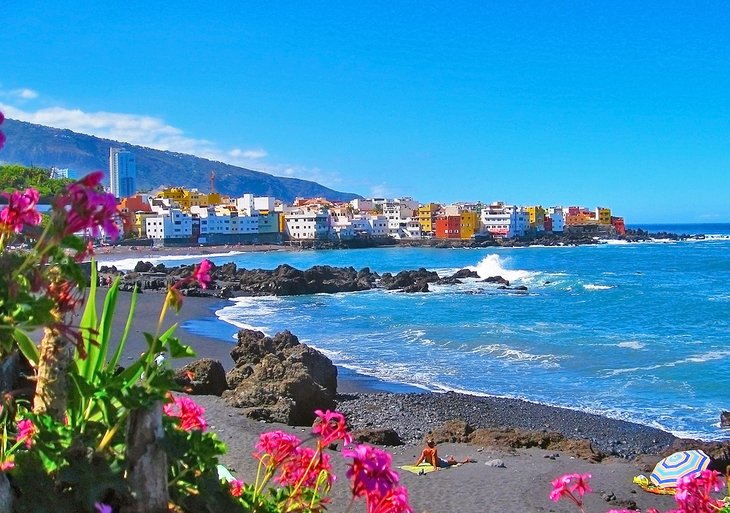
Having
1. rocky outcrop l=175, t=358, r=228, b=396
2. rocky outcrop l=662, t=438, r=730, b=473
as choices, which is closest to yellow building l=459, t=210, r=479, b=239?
rocky outcrop l=175, t=358, r=228, b=396

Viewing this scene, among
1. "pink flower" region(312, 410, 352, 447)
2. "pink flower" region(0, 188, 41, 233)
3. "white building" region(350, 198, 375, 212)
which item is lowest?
"pink flower" region(312, 410, 352, 447)

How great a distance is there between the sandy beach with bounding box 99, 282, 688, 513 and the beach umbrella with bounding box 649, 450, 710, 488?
0.24 m

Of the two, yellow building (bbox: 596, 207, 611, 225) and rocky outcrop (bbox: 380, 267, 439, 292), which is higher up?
yellow building (bbox: 596, 207, 611, 225)

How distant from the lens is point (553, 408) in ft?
45.2

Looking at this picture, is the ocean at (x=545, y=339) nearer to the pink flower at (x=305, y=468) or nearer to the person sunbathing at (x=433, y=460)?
the person sunbathing at (x=433, y=460)

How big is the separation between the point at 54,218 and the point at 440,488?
7445 mm

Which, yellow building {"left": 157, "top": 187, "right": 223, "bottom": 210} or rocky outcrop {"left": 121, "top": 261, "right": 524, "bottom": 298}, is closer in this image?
rocky outcrop {"left": 121, "top": 261, "right": 524, "bottom": 298}

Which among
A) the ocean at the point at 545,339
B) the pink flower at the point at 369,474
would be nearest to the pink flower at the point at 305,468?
Result: the pink flower at the point at 369,474

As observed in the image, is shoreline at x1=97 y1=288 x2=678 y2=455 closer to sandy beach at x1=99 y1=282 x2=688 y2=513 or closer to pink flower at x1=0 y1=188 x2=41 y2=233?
sandy beach at x1=99 y1=282 x2=688 y2=513

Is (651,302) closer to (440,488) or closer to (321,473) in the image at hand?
(440,488)

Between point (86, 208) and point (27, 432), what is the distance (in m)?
0.84

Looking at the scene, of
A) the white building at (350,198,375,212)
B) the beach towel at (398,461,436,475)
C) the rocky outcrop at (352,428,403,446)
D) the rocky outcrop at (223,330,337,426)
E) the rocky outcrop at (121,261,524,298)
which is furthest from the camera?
the white building at (350,198,375,212)

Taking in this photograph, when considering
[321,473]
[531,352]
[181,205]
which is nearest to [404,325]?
[531,352]

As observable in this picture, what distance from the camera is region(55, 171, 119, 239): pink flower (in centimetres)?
A: 138
